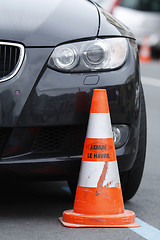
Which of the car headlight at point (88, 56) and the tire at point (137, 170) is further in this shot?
the tire at point (137, 170)

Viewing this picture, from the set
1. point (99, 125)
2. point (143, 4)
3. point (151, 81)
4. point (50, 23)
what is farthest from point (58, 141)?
point (143, 4)

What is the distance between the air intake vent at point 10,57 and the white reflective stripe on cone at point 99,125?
51 cm

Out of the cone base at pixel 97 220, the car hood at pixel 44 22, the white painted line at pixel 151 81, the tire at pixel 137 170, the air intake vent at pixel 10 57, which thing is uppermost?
the car hood at pixel 44 22

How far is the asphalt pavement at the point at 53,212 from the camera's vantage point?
12.5 ft

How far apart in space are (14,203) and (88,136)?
84 centimetres

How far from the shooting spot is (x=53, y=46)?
391cm

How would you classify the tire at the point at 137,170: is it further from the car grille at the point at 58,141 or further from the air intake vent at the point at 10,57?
the air intake vent at the point at 10,57

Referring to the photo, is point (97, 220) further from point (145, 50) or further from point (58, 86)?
point (145, 50)

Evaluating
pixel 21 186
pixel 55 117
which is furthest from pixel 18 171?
pixel 21 186

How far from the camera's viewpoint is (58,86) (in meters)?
3.84

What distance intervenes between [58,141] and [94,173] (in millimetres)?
271

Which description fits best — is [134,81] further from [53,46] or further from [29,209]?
[29,209]

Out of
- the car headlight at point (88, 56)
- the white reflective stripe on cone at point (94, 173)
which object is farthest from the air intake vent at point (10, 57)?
the white reflective stripe on cone at point (94, 173)

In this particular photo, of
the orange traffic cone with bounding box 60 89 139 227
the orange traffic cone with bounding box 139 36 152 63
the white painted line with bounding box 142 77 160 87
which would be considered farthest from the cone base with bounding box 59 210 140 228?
the orange traffic cone with bounding box 139 36 152 63
